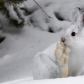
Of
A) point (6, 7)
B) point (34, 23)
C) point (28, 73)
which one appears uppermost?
point (6, 7)

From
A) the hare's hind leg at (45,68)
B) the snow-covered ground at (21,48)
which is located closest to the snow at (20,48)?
the snow-covered ground at (21,48)

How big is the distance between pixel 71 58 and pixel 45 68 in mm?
113

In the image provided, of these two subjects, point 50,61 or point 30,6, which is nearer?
point 50,61

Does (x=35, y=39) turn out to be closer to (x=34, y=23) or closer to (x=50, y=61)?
(x=34, y=23)

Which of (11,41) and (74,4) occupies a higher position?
Result: (74,4)

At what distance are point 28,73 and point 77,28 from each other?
54cm

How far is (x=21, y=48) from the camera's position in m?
1.25

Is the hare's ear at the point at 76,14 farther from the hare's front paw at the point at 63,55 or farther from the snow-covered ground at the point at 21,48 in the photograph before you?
the snow-covered ground at the point at 21,48

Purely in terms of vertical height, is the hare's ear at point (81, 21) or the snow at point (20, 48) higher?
the hare's ear at point (81, 21)

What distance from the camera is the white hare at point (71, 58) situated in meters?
0.52

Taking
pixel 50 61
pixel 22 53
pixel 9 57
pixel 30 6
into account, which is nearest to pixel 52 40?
pixel 22 53

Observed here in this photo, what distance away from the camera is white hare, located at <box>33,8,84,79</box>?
1.72 ft

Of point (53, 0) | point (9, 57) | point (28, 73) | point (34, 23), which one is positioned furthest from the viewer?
point (53, 0)

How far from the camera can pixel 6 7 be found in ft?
3.86
